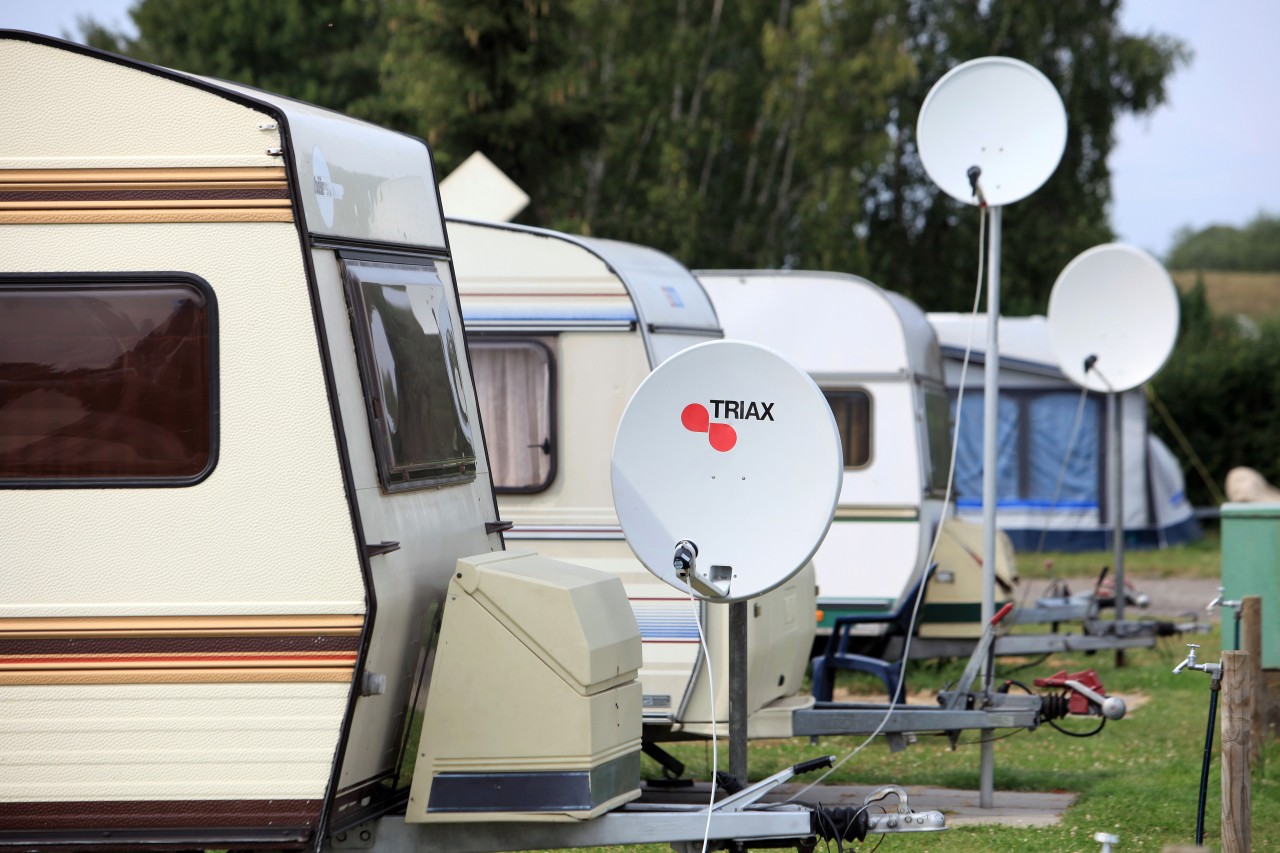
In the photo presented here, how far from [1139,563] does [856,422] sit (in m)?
9.63

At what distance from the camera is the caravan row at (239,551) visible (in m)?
4.27

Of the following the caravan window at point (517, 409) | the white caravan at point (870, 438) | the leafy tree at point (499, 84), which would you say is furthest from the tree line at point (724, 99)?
the caravan window at point (517, 409)

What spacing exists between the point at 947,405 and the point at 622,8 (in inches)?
604

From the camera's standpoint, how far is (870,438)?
33.7ft

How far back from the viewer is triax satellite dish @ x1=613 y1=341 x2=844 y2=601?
180 inches

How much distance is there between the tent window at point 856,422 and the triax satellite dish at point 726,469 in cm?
566

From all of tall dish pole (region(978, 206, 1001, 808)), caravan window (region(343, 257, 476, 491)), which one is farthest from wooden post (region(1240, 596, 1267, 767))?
caravan window (region(343, 257, 476, 491))

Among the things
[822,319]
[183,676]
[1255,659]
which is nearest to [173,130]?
[183,676]

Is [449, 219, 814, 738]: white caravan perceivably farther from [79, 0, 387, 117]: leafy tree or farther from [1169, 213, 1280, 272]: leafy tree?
[1169, 213, 1280, 272]: leafy tree

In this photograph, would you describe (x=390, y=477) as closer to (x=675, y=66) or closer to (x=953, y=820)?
(x=953, y=820)

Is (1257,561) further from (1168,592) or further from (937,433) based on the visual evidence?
(1168,592)

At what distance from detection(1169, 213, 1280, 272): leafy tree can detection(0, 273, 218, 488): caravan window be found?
86.0 metres

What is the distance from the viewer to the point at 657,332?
7.29m

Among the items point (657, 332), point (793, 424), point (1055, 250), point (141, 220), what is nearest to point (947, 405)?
point (657, 332)
